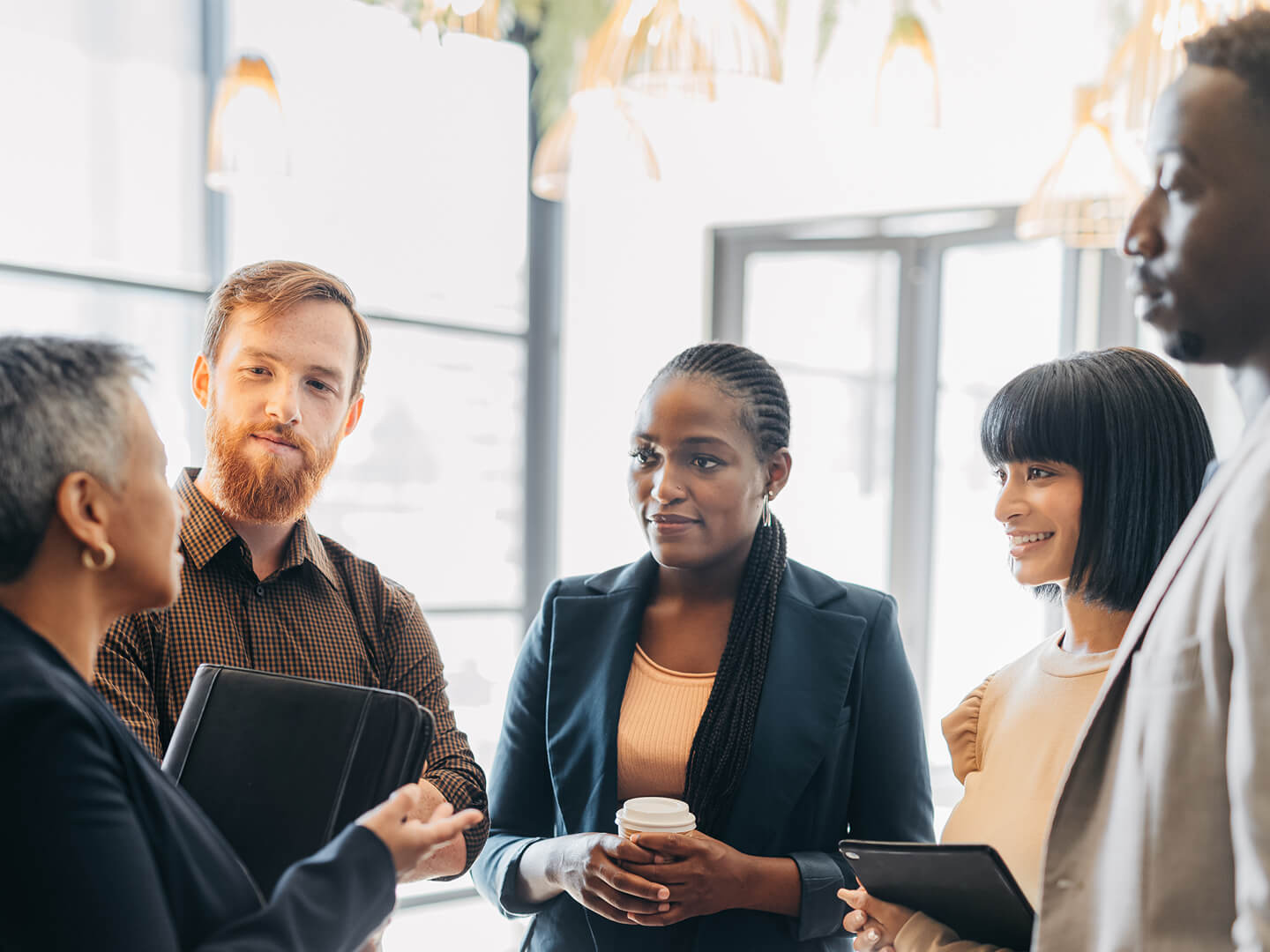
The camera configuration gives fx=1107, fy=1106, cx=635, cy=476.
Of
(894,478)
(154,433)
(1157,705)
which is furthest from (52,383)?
(894,478)

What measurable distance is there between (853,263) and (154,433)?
3862 mm

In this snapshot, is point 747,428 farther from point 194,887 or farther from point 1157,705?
point 194,887

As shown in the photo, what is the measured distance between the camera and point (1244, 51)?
3.14 feet

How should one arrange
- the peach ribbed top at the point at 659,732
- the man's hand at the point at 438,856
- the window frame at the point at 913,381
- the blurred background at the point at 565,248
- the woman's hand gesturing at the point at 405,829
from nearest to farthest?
the woman's hand gesturing at the point at 405,829 → the man's hand at the point at 438,856 → the peach ribbed top at the point at 659,732 → the blurred background at the point at 565,248 → the window frame at the point at 913,381

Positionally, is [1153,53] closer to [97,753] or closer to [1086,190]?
[1086,190]

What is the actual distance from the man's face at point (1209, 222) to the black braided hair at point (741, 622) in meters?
0.82

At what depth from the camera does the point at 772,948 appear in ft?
5.20

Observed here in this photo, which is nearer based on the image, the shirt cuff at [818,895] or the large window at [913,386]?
the shirt cuff at [818,895]

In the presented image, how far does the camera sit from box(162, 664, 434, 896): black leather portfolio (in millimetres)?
1217

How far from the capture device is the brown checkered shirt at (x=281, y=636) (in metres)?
1.42

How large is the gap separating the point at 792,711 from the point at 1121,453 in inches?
23.3

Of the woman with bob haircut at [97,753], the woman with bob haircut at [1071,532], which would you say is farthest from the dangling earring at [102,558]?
the woman with bob haircut at [1071,532]

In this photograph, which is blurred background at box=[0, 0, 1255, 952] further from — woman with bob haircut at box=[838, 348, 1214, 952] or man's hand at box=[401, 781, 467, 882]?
man's hand at box=[401, 781, 467, 882]

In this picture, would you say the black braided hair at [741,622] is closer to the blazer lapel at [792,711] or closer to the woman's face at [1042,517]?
the blazer lapel at [792,711]
